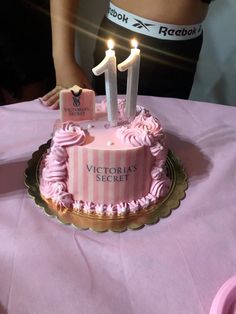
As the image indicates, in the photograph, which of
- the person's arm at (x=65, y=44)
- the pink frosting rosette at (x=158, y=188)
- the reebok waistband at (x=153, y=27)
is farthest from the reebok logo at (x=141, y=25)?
the pink frosting rosette at (x=158, y=188)

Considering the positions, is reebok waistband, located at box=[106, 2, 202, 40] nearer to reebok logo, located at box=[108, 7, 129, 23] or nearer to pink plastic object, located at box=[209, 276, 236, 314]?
reebok logo, located at box=[108, 7, 129, 23]

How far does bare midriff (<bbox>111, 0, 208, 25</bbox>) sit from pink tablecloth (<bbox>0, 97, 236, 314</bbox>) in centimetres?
44

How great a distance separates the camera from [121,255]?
2.71 ft

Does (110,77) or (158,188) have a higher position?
(110,77)

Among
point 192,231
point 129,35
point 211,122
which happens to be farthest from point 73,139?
point 129,35

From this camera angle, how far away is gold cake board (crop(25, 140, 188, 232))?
2.91 feet

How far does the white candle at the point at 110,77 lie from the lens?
85cm

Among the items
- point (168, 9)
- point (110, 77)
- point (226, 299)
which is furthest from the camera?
point (168, 9)

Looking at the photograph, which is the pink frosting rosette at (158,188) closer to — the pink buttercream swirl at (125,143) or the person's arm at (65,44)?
the pink buttercream swirl at (125,143)

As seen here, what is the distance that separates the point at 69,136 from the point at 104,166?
87mm

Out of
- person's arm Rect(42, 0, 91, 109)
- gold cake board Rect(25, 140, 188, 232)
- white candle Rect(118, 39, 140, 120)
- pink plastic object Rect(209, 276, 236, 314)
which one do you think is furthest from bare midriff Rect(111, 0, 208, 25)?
pink plastic object Rect(209, 276, 236, 314)

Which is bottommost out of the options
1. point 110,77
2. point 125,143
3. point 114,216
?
point 114,216

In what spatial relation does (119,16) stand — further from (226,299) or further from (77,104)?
(226,299)

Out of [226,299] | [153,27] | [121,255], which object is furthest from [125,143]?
[153,27]
